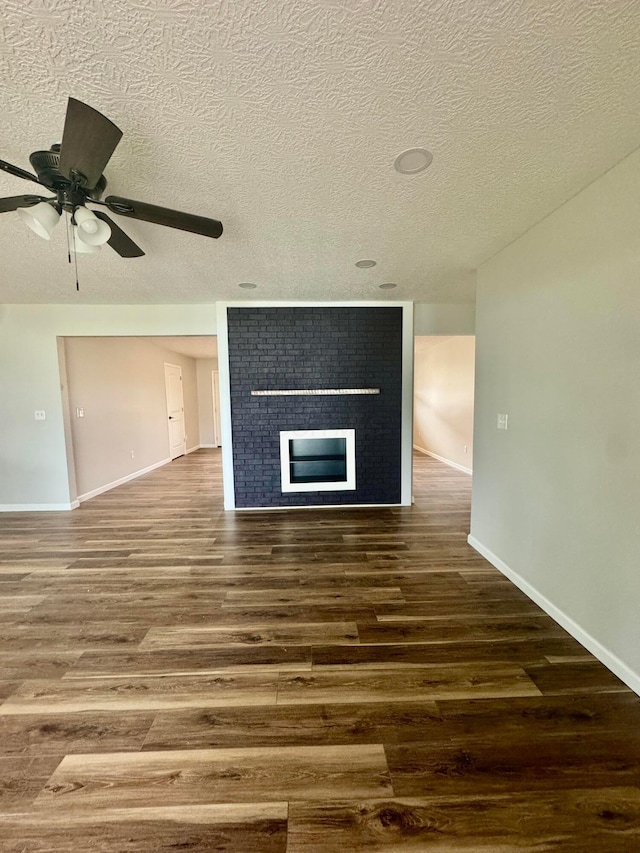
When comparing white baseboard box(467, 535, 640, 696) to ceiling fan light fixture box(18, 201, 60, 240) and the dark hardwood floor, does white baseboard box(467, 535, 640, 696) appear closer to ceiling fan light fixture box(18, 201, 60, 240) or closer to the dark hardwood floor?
the dark hardwood floor

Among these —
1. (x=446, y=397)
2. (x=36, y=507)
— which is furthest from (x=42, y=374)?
(x=446, y=397)

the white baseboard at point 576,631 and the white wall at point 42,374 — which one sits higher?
the white wall at point 42,374

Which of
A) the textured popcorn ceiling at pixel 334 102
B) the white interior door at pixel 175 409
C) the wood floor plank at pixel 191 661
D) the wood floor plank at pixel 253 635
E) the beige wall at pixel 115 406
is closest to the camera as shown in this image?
the textured popcorn ceiling at pixel 334 102

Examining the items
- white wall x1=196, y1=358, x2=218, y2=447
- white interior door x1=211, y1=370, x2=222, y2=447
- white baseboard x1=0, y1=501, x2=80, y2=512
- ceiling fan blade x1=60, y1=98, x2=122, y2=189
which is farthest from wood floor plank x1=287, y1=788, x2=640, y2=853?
white wall x1=196, y1=358, x2=218, y2=447

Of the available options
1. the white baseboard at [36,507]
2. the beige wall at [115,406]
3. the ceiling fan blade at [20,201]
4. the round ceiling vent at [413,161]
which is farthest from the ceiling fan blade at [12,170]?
the white baseboard at [36,507]

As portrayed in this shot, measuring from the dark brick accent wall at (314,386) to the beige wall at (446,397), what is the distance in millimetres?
2173

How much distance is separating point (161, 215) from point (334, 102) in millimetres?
878

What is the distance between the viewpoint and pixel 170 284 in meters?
3.08

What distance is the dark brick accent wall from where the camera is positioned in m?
3.73

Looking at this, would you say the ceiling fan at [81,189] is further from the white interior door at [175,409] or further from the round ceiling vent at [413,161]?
the white interior door at [175,409]

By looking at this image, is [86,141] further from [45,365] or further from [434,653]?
[45,365]

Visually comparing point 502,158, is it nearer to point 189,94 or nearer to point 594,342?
point 594,342

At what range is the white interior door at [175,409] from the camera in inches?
271

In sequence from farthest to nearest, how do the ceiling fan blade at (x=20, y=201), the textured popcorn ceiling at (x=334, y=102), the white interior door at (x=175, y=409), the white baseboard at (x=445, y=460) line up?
the white interior door at (x=175, y=409) → the white baseboard at (x=445, y=460) → the ceiling fan blade at (x=20, y=201) → the textured popcorn ceiling at (x=334, y=102)
